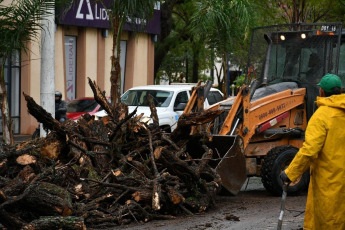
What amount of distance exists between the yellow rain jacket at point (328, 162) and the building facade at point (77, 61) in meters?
19.2

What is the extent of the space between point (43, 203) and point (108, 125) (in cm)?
311

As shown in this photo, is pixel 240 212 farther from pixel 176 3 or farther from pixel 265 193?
pixel 176 3

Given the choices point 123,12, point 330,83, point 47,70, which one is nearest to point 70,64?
point 123,12

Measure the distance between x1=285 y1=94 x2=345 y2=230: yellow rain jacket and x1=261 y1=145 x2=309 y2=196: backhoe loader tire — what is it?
4999mm

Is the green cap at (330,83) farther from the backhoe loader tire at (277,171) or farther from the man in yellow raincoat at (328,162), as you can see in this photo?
the backhoe loader tire at (277,171)

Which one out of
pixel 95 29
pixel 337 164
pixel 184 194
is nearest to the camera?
pixel 337 164

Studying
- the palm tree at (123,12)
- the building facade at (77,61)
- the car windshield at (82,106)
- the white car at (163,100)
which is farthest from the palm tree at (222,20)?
the palm tree at (123,12)

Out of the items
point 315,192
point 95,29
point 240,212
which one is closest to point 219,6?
point 95,29

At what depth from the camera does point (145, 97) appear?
20.1 m

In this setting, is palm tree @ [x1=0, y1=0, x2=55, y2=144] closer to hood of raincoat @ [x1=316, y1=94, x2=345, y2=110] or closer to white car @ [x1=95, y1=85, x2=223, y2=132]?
white car @ [x1=95, y1=85, x2=223, y2=132]

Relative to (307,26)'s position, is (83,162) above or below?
below

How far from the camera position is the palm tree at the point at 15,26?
16.9 metres

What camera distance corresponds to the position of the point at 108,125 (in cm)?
1185

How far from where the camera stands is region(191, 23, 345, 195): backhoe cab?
1176cm
